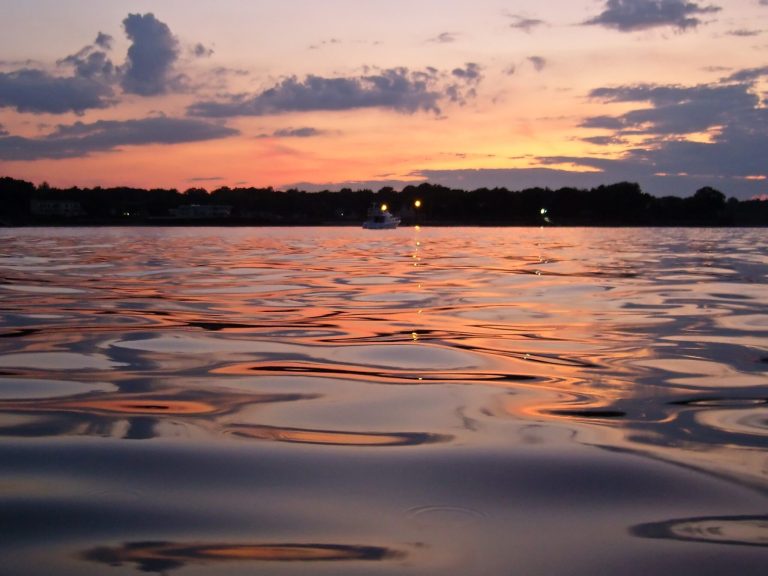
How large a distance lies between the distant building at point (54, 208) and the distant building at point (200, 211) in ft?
49.9

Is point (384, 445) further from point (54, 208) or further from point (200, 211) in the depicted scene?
point (200, 211)

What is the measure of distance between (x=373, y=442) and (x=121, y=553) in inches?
57.2

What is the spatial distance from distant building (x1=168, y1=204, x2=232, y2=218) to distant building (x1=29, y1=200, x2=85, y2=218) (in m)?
15.2

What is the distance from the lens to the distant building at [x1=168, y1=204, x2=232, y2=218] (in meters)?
125

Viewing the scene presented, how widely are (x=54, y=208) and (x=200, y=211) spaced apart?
22.7 meters

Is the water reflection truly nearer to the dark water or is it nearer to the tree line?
the dark water

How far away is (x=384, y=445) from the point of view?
349cm

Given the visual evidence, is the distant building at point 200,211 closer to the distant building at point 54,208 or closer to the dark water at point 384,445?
the distant building at point 54,208

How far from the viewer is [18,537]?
2410mm

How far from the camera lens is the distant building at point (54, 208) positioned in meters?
111

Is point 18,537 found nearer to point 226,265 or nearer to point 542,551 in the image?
point 542,551

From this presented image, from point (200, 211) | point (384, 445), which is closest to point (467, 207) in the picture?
point (200, 211)

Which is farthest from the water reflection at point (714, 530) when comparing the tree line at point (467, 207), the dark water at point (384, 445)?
the tree line at point (467, 207)

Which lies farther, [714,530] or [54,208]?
[54,208]
